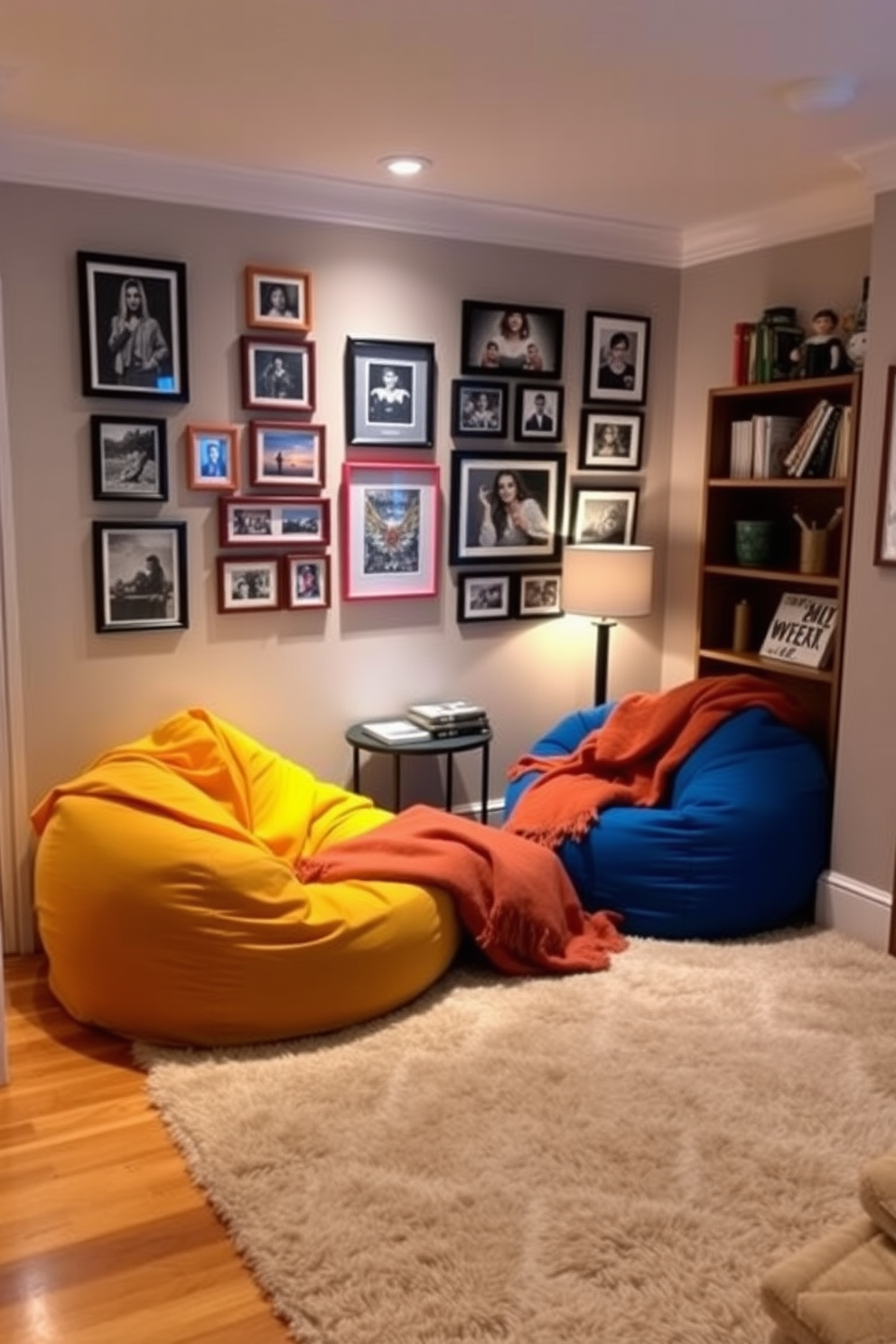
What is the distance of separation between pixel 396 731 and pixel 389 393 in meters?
1.22

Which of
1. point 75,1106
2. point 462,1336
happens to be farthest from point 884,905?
point 75,1106

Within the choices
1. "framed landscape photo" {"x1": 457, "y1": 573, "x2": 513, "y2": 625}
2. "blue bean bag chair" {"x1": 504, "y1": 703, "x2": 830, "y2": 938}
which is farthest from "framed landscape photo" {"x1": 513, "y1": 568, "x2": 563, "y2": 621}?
"blue bean bag chair" {"x1": 504, "y1": 703, "x2": 830, "y2": 938}

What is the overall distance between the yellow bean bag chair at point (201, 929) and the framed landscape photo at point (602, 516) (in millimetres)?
1915

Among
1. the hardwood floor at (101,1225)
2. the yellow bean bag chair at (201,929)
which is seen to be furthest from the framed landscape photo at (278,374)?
the hardwood floor at (101,1225)

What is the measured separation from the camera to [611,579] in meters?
4.30

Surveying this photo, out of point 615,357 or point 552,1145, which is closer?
point 552,1145

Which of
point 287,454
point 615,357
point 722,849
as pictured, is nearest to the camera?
point 722,849

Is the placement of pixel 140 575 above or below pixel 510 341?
below

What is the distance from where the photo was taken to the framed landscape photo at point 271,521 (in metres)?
3.87

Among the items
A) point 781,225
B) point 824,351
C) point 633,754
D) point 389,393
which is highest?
point 781,225

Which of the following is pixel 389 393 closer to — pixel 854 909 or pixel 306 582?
pixel 306 582

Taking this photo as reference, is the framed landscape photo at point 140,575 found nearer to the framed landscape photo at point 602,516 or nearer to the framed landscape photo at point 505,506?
the framed landscape photo at point 505,506

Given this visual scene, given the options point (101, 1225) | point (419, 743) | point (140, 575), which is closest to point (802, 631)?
point (419, 743)

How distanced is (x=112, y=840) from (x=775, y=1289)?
2.06 meters
